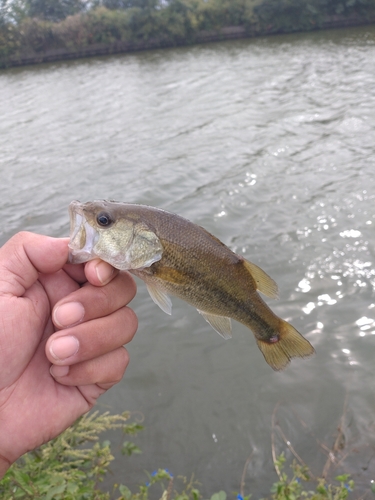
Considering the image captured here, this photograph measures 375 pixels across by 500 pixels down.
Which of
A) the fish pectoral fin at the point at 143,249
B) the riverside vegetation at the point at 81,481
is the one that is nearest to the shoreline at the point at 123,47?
the riverside vegetation at the point at 81,481

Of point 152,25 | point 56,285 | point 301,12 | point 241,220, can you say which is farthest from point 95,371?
point 152,25

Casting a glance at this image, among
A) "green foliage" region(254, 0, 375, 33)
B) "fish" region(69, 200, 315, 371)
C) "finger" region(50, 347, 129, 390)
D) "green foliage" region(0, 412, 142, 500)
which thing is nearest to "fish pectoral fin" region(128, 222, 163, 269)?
"fish" region(69, 200, 315, 371)

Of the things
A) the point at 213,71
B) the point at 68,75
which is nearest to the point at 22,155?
the point at 213,71

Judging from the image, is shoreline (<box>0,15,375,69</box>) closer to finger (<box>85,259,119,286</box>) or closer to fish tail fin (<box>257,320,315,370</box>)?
fish tail fin (<box>257,320,315,370</box>)

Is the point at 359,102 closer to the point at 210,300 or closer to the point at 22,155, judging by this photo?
the point at 22,155

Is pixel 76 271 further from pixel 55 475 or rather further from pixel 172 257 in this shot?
pixel 55 475

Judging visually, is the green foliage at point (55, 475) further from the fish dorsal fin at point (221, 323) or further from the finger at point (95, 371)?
the fish dorsal fin at point (221, 323)
